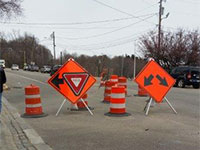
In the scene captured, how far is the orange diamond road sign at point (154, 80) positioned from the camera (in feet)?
27.0

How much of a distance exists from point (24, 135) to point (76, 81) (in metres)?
2.84

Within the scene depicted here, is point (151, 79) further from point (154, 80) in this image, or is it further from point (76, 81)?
point (76, 81)

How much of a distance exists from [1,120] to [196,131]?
5.54 metres

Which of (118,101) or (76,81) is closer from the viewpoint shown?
(118,101)

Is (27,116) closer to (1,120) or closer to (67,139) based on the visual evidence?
(1,120)

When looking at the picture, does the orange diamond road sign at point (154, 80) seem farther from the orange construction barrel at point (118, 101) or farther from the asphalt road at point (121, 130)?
the orange construction barrel at point (118, 101)

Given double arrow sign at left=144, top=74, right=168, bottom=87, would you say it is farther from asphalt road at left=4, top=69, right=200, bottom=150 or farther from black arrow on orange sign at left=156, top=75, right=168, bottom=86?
A: asphalt road at left=4, top=69, right=200, bottom=150

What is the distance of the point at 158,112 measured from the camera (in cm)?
845

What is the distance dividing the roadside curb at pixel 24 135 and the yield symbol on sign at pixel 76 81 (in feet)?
6.18

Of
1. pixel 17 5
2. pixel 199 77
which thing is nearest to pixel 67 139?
pixel 17 5

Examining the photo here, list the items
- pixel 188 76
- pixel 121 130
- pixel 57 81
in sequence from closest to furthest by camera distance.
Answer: pixel 121 130
pixel 57 81
pixel 188 76

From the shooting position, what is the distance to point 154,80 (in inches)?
329

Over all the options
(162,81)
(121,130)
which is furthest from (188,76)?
(121,130)

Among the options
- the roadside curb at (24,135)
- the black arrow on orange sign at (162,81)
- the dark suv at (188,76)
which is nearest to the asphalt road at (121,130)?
the roadside curb at (24,135)
